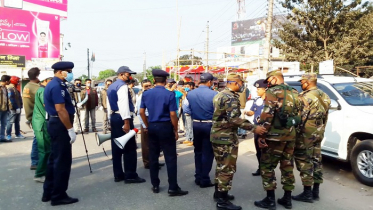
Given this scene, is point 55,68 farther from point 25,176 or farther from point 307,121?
point 307,121

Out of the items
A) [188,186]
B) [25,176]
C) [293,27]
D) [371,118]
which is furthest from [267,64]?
[25,176]

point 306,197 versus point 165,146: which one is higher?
point 165,146

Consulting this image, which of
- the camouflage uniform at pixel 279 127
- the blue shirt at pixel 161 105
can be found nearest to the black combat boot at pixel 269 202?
the camouflage uniform at pixel 279 127

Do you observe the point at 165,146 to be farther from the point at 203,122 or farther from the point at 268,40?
the point at 268,40

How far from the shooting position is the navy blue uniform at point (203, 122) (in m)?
5.41

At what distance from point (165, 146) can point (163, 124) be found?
33 centimetres

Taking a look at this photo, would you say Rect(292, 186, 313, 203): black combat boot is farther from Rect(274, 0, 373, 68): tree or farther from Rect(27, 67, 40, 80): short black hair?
Rect(274, 0, 373, 68): tree

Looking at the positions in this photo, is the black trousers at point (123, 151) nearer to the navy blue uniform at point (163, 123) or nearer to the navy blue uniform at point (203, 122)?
the navy blue uniform at point (163, 123)

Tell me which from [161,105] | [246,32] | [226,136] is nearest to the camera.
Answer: [226,136]

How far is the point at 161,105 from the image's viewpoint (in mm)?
5074

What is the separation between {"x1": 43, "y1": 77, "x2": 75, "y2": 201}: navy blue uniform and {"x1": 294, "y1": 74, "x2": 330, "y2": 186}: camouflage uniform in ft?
10.6

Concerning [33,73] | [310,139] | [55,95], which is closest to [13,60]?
[33,73]

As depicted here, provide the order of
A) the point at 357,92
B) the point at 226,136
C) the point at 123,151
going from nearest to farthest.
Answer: the point at 226,136 → the point at 123,151 → the point at 357,92

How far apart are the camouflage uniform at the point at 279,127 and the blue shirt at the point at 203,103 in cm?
108
